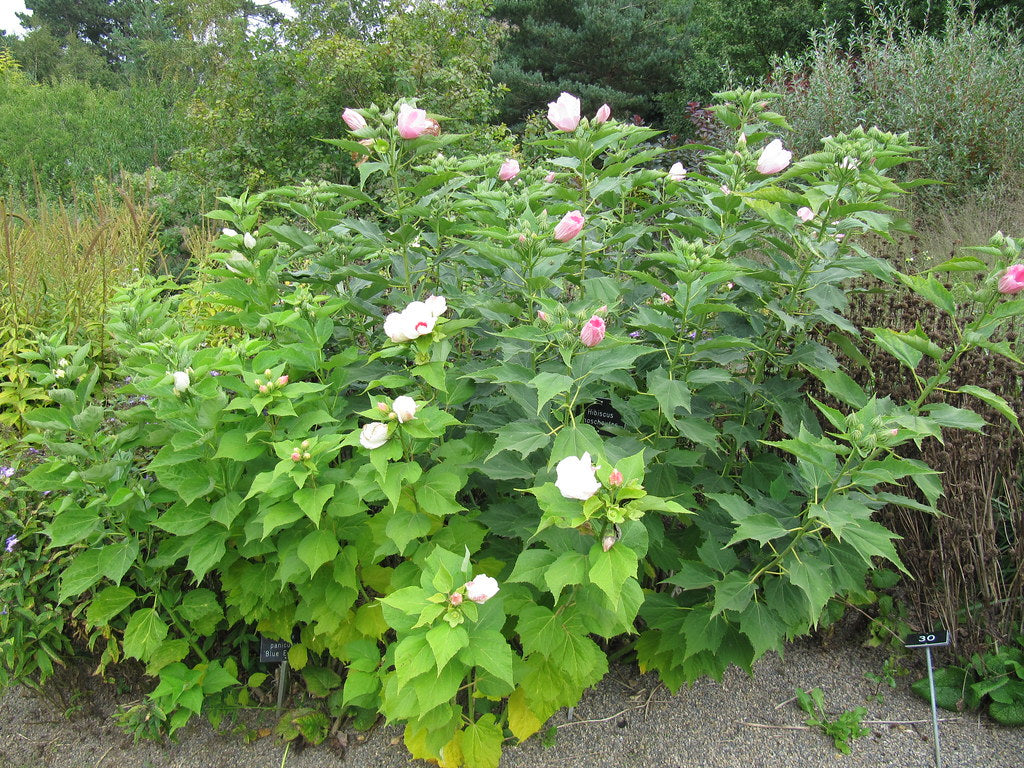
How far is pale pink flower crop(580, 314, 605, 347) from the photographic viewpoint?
4.78 feet

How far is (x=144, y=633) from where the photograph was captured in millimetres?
1899

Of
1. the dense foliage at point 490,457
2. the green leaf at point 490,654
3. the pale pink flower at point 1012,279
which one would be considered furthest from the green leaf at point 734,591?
the pale pink flower at point 1012,279

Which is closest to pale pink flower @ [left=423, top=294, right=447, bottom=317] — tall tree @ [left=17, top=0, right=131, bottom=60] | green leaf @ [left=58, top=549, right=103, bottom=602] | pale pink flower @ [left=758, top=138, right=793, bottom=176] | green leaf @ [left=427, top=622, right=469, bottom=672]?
green leaf @ [left=427, top=622, right=469, bottom=672]

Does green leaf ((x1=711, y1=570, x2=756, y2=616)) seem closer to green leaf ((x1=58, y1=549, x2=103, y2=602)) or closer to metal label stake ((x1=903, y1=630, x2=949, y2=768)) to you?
metal label stake ((x1=903, y1=630, x2=949, y2=768))

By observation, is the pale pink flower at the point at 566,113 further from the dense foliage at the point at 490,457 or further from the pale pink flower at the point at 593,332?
the pale pink flower at the point at 593,332

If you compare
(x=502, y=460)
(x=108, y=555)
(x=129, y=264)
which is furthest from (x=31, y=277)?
(x=502, y=460)

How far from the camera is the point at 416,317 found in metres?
1.58

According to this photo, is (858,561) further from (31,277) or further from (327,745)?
(31,277)

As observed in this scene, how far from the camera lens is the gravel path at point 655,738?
2.04 metres

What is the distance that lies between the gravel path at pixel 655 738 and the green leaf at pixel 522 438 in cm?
112

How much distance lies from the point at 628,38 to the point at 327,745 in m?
14.1

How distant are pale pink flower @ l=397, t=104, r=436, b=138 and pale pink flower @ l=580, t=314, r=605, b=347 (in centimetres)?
81

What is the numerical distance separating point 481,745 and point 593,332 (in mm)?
1183

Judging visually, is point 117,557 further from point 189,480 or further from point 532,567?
point 532,567
